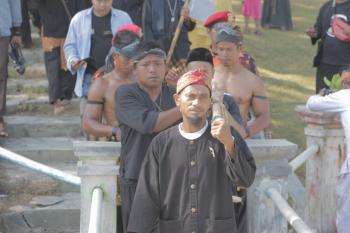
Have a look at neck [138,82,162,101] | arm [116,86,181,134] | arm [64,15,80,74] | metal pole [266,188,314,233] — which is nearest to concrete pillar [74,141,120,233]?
arm [116,86,181,134]

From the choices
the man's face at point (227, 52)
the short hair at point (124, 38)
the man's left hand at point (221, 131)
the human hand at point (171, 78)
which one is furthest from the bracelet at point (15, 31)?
the man's left hand at point (221, 131)

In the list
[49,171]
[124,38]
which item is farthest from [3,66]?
[49,171]

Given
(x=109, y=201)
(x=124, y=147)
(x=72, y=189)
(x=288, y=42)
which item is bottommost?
(x=288, y=42)

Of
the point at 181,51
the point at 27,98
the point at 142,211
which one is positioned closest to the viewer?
the point at 142,211

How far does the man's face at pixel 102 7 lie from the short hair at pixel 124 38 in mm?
1061

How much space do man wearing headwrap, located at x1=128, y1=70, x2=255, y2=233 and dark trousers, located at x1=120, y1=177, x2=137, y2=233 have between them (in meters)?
0.49

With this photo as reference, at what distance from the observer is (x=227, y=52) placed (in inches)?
227

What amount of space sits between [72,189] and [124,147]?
2583 millimetres

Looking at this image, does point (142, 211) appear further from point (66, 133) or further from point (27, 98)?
point (27, 98)

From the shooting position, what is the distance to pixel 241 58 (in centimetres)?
625

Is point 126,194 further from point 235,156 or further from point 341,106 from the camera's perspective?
point 341,106

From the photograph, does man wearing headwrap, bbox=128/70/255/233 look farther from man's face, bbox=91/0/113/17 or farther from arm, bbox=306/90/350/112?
man's face, bbox=91/0/113/17

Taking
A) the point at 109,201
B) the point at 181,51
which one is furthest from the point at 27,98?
the point at 109,201

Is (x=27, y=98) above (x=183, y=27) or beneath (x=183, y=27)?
beneath
